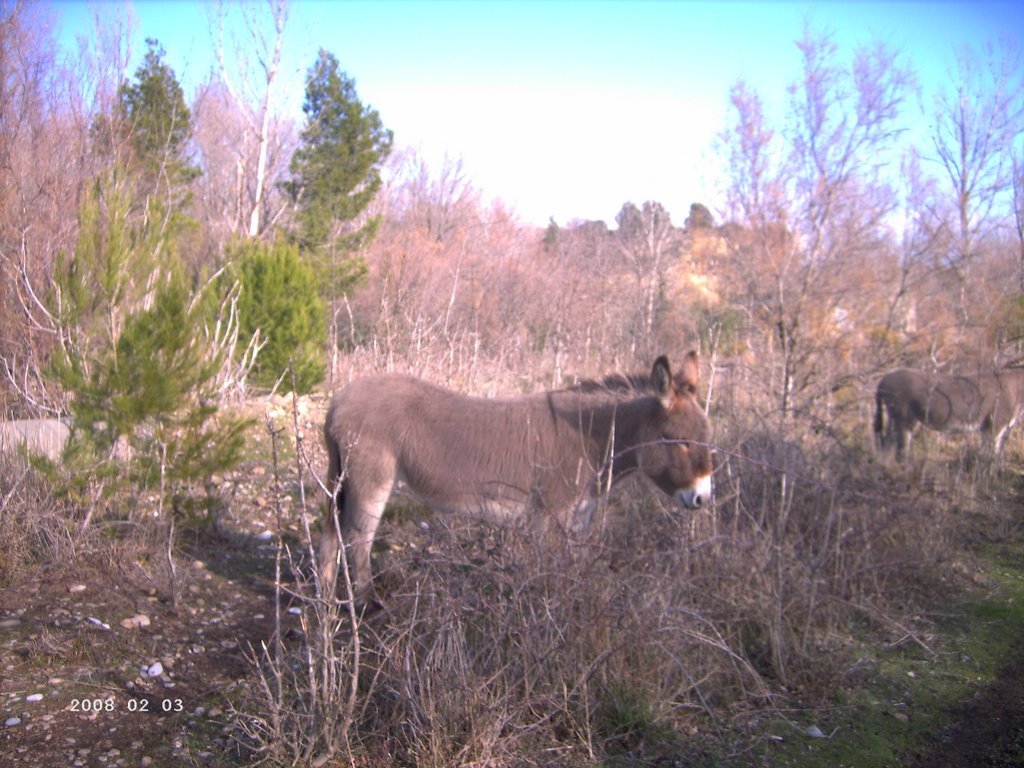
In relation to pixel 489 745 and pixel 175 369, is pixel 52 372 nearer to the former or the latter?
pixel 175 369

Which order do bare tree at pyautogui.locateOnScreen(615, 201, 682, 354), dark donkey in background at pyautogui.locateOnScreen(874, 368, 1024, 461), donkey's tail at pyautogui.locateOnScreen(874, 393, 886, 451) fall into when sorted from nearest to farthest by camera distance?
dark donkey in background at pyautogui.locateOnScreen(874, 368, 1024, 461)
donkey's tail at pyautogui.locateOnScreen(874, 393, 886, 451)
bare tree at pyautogui.locateOnScreen(615, 201, 682, 354)

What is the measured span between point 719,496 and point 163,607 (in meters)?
4.55

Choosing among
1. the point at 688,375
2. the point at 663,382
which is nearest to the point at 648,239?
the point at 688,375

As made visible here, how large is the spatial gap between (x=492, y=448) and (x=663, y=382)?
141 cm

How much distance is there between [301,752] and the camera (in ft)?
12.1

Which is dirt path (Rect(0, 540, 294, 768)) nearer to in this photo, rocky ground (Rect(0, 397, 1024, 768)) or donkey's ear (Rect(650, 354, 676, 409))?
rocky ground (Rect(0, 397, 1024, 768))

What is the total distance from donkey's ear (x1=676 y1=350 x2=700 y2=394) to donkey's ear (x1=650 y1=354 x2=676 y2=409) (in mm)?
146

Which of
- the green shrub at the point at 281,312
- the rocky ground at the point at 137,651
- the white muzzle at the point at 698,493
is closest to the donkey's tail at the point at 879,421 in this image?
the white muzzle at the point at 698,493

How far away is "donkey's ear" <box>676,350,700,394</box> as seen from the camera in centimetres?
617

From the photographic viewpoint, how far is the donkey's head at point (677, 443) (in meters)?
5.64

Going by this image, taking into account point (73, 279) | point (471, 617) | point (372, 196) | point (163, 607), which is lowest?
point (163, 607)

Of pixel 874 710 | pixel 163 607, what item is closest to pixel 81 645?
pixel 163 607
